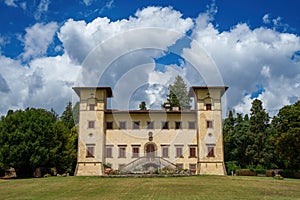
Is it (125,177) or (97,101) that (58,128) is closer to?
(97,101)

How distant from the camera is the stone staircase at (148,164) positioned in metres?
38.3

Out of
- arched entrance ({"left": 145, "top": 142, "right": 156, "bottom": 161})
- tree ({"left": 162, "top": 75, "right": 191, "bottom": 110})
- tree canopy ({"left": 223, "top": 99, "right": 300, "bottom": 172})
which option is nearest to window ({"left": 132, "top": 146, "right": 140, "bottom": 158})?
arched entrance ({"left": 145, "top": 142, "right": 156, "bottom": 161})

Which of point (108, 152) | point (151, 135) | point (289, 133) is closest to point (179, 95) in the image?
point (151, 135)

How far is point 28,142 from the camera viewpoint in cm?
3666

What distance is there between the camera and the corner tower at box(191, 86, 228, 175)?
131ft

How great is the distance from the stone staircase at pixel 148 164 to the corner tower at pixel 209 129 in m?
4.02

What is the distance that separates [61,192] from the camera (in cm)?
2239

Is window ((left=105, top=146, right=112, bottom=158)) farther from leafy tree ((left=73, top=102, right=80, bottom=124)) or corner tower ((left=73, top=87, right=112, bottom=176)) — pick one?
leafy tree ((left=73, top=102, right=80, bottom=124))

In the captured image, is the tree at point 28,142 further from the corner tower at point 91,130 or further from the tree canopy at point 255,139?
the tree canopy at point 255,139

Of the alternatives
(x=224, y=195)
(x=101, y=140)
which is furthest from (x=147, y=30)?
(x=224, y=195)

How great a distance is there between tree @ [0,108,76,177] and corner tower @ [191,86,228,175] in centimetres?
1687

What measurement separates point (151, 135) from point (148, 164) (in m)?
4.31

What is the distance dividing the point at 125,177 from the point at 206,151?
39.3 ft

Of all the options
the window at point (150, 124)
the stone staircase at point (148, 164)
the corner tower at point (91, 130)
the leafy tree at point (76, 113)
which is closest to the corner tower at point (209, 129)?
the stone staircase at point (148, 164)
